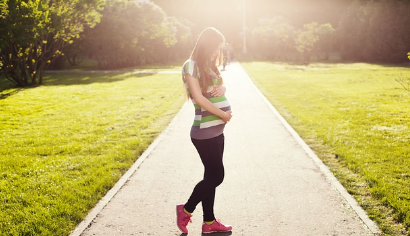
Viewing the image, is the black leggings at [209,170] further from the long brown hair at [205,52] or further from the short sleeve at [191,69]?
the short sleeve at [191,69]

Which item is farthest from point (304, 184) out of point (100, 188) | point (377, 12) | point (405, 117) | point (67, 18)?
point (377, 12)

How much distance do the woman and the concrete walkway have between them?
0.78m

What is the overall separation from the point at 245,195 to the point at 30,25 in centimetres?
1598

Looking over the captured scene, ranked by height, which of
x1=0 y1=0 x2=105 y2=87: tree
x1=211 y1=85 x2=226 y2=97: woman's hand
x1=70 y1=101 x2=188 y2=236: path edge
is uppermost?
x1=0 y1=0 x2=105 y2=87: tree

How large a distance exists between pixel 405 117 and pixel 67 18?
1745 cm

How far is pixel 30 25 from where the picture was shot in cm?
1752

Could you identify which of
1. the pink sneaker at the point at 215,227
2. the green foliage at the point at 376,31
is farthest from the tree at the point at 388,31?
the pink sneaker at the point at 215,227

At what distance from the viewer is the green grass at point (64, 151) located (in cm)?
453

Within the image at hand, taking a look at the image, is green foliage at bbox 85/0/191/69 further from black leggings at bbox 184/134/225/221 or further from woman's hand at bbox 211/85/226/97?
woman's hand at bbox 211/85/226/97

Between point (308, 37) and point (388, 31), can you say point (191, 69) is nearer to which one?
point (308, 37)

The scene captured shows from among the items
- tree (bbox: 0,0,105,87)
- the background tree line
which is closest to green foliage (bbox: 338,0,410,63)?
the background tree line

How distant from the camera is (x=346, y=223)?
4.18 meters

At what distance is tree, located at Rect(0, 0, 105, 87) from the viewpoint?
16750 mm

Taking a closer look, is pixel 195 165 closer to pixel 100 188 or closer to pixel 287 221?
pixel 100 188
